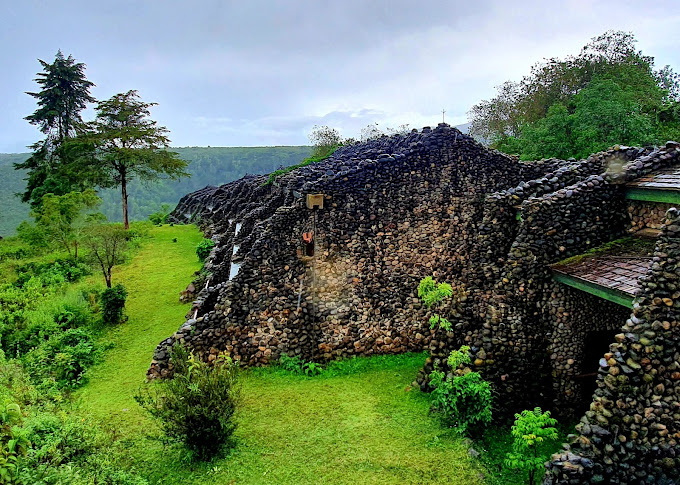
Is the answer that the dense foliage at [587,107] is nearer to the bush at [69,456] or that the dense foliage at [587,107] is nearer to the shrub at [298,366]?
the shrub at [298,366]

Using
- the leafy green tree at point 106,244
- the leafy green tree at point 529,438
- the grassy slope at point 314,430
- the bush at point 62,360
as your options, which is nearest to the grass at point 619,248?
the leafy green tree at point 529,438

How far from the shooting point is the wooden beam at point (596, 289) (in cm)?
605

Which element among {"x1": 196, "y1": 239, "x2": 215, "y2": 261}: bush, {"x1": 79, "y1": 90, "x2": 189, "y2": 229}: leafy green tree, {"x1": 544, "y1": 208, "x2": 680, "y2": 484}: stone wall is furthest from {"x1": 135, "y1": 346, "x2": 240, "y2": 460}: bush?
{"x1": 79, "y1": 90, "x2": 189, "y2": 229}: leafy green tree

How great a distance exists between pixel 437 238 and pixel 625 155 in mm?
4236

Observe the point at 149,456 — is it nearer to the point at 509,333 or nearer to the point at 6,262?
Answer: the point at 509,333

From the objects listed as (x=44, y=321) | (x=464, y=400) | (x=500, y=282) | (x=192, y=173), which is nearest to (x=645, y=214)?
(x=500, y=282)

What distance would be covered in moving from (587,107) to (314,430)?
17.6 metres

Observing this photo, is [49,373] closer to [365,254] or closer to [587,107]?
[365,254]

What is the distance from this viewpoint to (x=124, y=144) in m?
34.4

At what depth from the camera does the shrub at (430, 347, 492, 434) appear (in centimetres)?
735

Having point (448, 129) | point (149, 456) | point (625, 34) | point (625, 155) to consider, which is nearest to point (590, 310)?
point (625, 155)

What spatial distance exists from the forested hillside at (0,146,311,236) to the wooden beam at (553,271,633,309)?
263 feet

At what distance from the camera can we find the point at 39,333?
478 inches

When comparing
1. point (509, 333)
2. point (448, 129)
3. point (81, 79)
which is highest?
point (81, 79)
